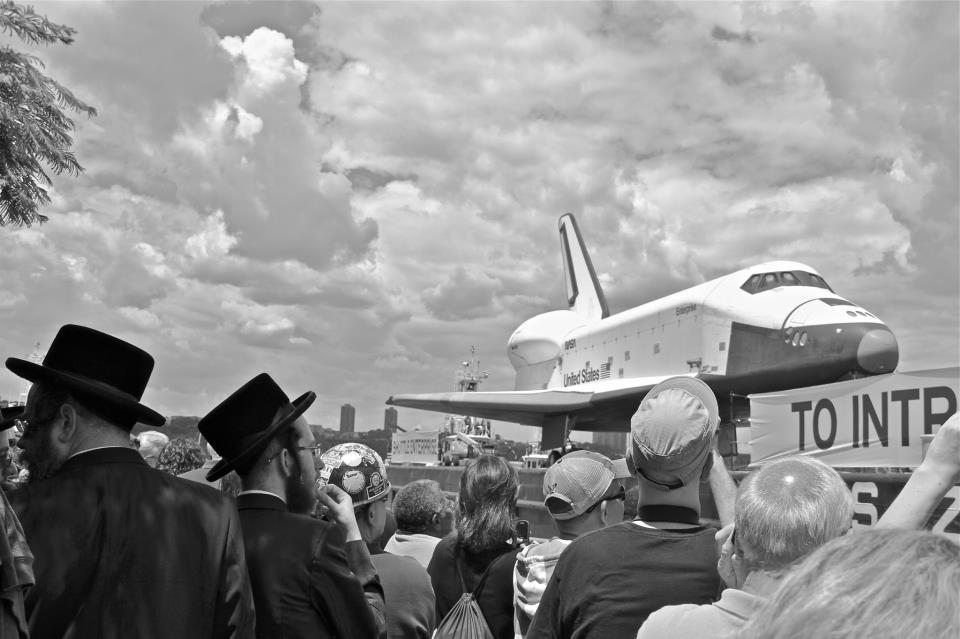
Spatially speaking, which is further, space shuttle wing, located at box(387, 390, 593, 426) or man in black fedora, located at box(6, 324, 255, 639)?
space shuttle wing, located at box(387, 390, 593, 426)

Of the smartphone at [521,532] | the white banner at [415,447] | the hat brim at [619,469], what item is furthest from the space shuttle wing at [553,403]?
the hat brim at [619,469]

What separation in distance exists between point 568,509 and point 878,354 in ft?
42.6

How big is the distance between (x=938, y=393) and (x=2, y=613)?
22.2 ft

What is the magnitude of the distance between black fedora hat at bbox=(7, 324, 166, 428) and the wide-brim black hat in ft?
1.11

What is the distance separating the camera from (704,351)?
58.6ft

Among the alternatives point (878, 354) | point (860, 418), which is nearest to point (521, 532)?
point (860, 418)

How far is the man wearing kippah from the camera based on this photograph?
2.98 metres

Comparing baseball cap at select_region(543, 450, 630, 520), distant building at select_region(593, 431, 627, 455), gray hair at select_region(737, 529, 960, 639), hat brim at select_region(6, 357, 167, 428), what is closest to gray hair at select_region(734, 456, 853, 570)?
gray hair at select_region(737, 529, 960, 639)

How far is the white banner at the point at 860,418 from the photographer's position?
675 centimetres

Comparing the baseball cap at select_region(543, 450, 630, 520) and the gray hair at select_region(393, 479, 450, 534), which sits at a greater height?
Result: the baseball cap at select_region(543, 450, 630, 520)

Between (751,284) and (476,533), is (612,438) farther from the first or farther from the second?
(476,533)

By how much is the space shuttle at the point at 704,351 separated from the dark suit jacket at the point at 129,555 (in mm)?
13909

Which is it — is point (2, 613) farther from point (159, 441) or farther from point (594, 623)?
point (159, 441)

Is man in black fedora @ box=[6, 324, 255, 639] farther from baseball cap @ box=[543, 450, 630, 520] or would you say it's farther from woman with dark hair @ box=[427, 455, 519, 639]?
woman with dark hair @ box=[427, 455, 519, 639]
